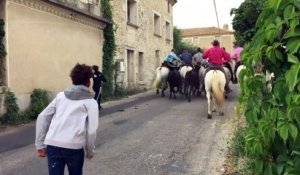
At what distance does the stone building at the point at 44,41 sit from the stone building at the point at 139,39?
114 inches

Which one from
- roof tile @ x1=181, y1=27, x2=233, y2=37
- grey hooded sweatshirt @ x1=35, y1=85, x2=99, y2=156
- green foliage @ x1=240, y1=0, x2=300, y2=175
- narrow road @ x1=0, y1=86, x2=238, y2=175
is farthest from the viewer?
roof tile @ x1=181, y1=27, x2=233, y2=37

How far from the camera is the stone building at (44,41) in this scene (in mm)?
12922

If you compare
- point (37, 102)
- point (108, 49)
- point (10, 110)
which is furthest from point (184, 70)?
point (10, 110)

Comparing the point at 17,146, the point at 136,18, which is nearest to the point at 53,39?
the point at 17,146

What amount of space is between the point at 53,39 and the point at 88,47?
3.20 metres

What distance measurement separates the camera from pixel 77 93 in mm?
4566

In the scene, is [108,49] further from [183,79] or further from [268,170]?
[268,170]

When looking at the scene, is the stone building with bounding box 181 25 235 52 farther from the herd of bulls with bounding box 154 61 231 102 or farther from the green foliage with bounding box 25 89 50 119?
the green foliage with bounding box 25 89 50 119

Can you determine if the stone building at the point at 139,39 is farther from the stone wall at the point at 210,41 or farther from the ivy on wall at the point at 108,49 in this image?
the stone wall at the point at 210,41

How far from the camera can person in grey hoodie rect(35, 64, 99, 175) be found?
4441mm

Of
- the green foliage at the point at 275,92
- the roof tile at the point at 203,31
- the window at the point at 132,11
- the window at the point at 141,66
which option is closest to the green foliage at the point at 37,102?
the green foliage at the point at 275,92

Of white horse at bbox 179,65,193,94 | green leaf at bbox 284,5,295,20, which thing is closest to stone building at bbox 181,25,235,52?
white horse at bbox 179,65,193,94

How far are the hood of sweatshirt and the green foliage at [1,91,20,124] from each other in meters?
8.41

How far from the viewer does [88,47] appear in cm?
1841
